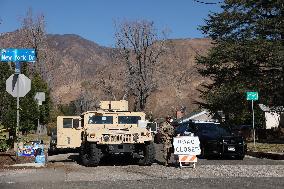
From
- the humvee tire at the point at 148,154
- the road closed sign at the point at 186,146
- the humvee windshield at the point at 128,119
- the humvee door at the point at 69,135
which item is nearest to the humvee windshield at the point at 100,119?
the humvee windshield at the point at 128,119

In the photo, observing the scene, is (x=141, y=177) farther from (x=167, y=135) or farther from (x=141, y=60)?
(x=141, y=60)

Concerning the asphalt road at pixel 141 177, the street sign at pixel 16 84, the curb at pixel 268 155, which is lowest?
the asphalt road at pixel 141 177

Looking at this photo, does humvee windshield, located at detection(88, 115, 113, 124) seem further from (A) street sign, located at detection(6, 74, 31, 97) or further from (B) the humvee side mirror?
(A) street sign, located at detection(6, 74, 31, 97)

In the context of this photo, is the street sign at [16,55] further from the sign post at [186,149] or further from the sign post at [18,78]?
the sign post at [186,149]

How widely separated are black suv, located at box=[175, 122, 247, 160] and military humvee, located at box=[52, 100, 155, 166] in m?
3.32

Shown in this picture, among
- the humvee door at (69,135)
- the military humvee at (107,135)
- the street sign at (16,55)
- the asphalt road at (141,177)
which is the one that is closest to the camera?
the asphalt road at (141,177)

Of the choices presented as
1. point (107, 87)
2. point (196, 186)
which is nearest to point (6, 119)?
point (196, 186)

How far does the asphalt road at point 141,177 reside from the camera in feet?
37.2

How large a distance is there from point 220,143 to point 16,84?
835cm

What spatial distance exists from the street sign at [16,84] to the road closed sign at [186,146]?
5.23m

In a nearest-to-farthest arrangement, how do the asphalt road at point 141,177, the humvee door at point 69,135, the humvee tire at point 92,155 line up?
the asphalt road at point 141,177
the humvee tire at point 92,155
the humvee door at point 69,135

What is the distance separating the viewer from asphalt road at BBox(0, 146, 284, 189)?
11336 mm

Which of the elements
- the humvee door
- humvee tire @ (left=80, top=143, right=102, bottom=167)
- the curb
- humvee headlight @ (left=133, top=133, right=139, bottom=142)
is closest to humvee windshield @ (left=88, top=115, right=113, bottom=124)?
the humvee door

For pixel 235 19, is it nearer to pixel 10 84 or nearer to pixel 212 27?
pixel 212 27
